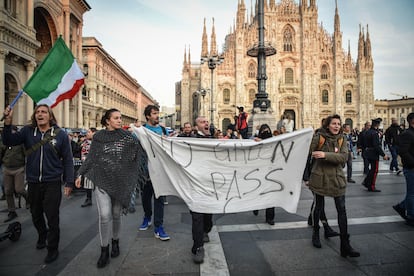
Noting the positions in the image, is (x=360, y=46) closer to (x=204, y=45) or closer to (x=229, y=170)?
(x=204, y=45)

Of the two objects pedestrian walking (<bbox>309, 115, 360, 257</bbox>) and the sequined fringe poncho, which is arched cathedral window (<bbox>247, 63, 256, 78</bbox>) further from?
the sequined fringe poncho

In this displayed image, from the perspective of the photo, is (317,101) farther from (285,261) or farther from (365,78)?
(285,261)

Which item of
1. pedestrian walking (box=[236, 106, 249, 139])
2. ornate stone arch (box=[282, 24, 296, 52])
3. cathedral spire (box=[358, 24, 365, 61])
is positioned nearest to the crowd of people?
pedestrian walking (box=[236, 106, 249, 139])

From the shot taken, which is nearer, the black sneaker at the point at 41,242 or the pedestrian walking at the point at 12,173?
the black sneaker at the point at 41,242

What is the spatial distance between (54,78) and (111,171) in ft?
7.31

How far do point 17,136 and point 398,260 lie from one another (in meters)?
4.89

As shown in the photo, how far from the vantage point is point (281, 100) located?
140 feet

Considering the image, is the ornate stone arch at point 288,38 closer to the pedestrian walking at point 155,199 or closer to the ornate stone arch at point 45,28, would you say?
the ornate stone arch at point 45,28

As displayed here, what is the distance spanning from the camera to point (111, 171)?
2.96m

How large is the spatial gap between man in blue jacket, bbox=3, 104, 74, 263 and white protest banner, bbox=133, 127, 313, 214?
3.53 feet

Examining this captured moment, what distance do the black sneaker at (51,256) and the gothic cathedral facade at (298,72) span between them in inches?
1479

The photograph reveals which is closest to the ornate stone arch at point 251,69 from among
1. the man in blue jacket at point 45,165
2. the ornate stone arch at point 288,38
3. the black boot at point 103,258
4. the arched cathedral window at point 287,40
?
the ornate stone arch at point 288,38

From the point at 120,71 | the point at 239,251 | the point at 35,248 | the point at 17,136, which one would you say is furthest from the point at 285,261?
the point at 120,71

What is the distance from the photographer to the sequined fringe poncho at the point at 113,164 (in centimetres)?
294
